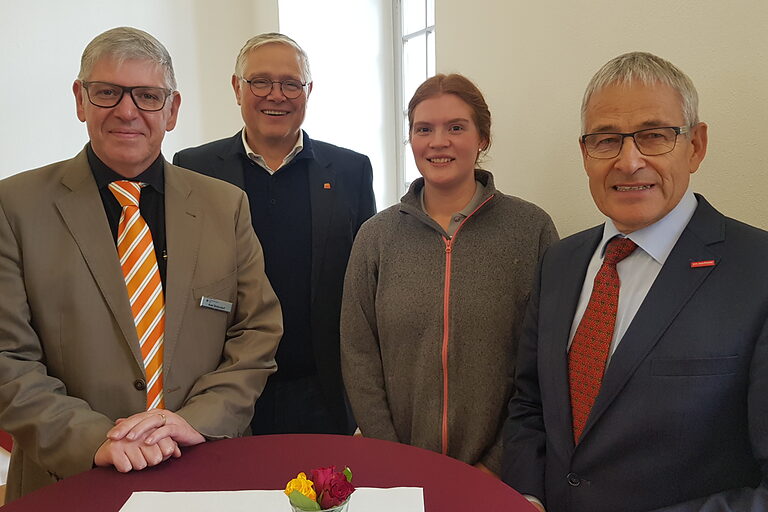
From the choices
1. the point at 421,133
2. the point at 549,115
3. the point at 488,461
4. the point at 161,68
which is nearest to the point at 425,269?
the point at 421,133

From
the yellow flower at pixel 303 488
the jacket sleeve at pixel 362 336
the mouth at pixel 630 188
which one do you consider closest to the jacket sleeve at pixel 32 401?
the yellow flower at pixel 303 488

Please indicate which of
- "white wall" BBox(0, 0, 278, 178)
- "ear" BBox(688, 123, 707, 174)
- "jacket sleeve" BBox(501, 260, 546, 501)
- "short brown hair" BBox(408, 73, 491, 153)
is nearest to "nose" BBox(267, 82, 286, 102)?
"short brown hair" BBox(408, 73, 491, 153)

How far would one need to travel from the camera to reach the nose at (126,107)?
1.66 meters

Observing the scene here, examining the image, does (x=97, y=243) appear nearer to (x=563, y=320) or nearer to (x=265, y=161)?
(x=265, y=161)

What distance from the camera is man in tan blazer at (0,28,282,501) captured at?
1505mm

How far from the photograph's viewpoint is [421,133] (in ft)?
6.72

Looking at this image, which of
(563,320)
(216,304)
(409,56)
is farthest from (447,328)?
(409,56)

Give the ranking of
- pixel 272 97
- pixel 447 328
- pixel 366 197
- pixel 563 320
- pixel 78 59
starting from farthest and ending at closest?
pixel 78 59 < pixel 366 197 < pixel 272 97 < pixel 447 328 < pixel 563 320

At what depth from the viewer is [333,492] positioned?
3.11ft

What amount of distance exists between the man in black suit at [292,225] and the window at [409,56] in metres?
2.07

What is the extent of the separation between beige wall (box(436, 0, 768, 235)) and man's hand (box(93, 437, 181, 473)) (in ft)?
4.94

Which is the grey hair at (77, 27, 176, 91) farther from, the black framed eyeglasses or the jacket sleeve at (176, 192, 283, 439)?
the black framed eyeglasses

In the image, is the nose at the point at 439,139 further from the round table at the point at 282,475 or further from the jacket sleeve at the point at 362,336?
the round table at the point at 282,475

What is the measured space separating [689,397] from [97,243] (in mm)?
1423
